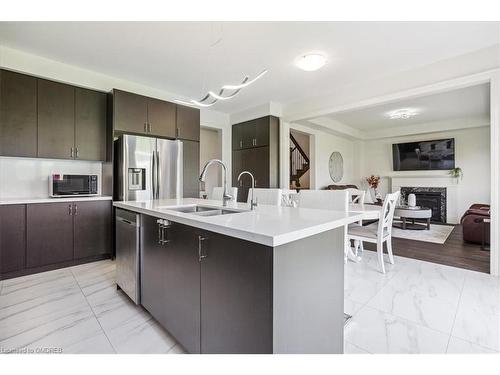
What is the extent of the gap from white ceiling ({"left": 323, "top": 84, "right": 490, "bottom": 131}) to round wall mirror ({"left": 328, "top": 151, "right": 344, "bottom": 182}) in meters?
0.87

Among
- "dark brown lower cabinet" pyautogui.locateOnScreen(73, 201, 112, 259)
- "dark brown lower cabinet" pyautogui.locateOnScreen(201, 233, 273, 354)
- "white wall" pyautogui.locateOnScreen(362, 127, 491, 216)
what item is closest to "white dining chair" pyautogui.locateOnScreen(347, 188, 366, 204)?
"dark brown lower cabinet" pyautogui.locateOnScreen(201, 233, 273, 354)

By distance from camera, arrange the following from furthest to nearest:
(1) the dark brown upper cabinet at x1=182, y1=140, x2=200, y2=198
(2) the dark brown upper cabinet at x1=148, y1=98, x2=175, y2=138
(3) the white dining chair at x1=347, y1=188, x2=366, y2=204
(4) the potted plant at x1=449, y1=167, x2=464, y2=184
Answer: (4) the potted plant at x1=449, y1=167, x2=464, y2=184
(1) the dark brown upper cabinet at x1=182, y1=140, x2=200, y2=198
(3) the white dining chair at x1=347, y1=188, x2=366, y2=204
(2) the dark brown upper cabinet at x1=148, y1=98, x2=175, y2=138

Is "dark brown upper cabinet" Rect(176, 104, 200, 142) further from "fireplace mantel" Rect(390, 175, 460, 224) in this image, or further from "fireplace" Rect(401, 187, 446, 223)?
"fireplace mantel" Rect(390, 175, 460, 224)

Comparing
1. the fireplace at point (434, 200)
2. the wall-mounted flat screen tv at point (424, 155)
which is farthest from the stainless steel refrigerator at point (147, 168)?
the wall-mounted flat screen tv at point (424, 155)

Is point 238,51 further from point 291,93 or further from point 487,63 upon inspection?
point 487,63

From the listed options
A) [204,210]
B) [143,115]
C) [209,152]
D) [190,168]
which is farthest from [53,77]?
[209,152]

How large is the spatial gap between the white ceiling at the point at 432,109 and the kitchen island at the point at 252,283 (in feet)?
12.6

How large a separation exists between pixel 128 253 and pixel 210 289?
3.75 ft

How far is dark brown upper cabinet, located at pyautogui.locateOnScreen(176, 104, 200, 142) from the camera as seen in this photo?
401cm

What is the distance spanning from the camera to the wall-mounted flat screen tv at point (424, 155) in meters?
6.20

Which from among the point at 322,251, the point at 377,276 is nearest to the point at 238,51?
the point at 322,251

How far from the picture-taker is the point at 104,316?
1.91m
